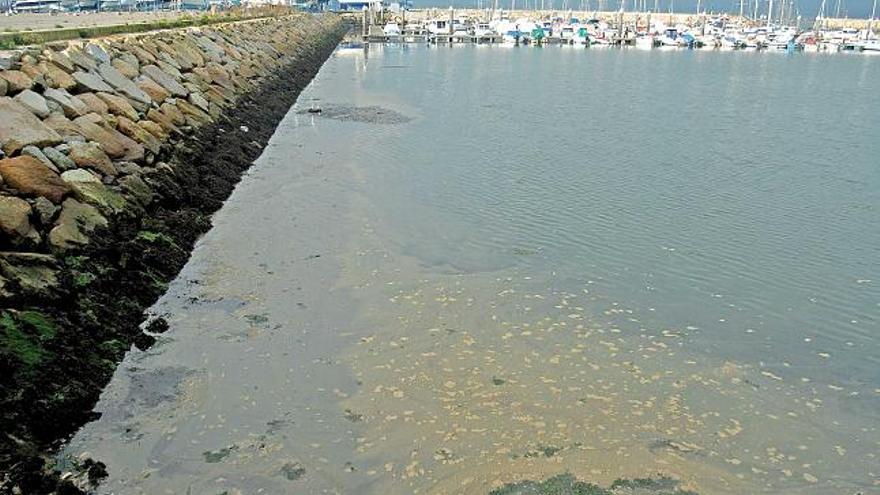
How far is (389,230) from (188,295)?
3872mm

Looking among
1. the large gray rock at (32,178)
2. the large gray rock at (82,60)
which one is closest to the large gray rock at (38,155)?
the large gray rock at (32,178)

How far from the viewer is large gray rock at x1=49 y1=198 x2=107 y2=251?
859 cm

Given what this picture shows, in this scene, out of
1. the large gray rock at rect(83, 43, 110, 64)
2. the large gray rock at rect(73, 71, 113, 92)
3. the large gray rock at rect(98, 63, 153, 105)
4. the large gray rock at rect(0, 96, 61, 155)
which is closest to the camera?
the large gray rock at rect(0, 96, 61, 155)

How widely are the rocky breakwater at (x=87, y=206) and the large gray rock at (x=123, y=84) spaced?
45 mm

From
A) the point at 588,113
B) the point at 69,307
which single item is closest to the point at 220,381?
the point at 69,307

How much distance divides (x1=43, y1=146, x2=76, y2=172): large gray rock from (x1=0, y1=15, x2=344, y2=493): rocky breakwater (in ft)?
0.08

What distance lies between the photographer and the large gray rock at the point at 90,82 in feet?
44.3

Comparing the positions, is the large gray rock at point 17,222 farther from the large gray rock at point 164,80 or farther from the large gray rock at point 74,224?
the large gray rock at point 164,80

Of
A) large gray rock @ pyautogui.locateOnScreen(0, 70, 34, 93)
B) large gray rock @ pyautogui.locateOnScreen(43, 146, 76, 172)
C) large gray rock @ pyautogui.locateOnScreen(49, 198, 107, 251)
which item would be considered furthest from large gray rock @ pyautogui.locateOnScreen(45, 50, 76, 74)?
large gray rock @ pyautogui.locateOnScreen(49, 198, 107, 251)

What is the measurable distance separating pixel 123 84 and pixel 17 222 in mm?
7674

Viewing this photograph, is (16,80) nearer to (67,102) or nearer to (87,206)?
(67,102)

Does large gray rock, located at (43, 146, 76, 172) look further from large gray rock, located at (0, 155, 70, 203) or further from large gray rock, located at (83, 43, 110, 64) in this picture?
large gray rock, located at (83, 43, 110, 64)

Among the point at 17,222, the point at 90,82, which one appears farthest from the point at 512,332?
the point at 90,82

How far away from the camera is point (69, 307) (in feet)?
24.8
